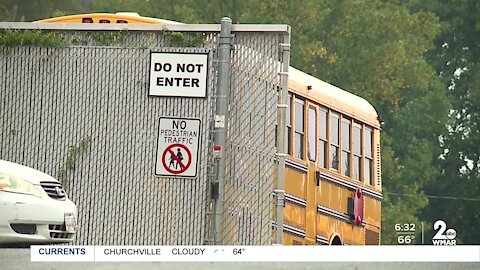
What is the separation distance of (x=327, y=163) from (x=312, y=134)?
0.70m

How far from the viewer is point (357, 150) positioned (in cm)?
2839

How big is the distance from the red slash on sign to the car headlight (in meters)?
3.11

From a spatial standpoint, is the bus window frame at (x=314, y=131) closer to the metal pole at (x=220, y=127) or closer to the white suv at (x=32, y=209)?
the metal pole at (x=220, y=127)

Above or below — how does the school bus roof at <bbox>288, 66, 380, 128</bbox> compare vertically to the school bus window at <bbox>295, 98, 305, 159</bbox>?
above

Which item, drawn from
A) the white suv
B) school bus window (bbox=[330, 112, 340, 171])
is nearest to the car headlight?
the white suv

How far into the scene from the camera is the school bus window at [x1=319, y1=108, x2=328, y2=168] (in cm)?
2653

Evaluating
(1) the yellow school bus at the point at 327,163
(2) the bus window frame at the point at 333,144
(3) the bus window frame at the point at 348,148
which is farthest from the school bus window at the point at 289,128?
(3) the bus window frame at the point at 348,148

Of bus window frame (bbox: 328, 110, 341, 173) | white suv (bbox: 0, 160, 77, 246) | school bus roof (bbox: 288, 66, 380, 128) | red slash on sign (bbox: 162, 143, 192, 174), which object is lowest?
white suv (bbox: 0, 160, 77, 246)

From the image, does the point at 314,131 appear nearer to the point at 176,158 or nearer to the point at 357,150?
the point at 357,150

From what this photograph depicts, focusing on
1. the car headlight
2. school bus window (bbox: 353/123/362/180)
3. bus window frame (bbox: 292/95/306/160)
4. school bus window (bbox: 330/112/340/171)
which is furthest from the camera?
school bus window (bbox: 353/123/362/180)

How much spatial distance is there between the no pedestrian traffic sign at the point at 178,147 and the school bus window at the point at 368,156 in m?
5.94

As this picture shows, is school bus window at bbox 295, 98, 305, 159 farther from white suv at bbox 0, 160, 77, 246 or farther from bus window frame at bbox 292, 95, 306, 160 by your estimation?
white suv at bbox 0, 160, 77, 246

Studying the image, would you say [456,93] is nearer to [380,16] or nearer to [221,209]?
[380,16]

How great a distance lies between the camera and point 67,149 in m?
23.8
